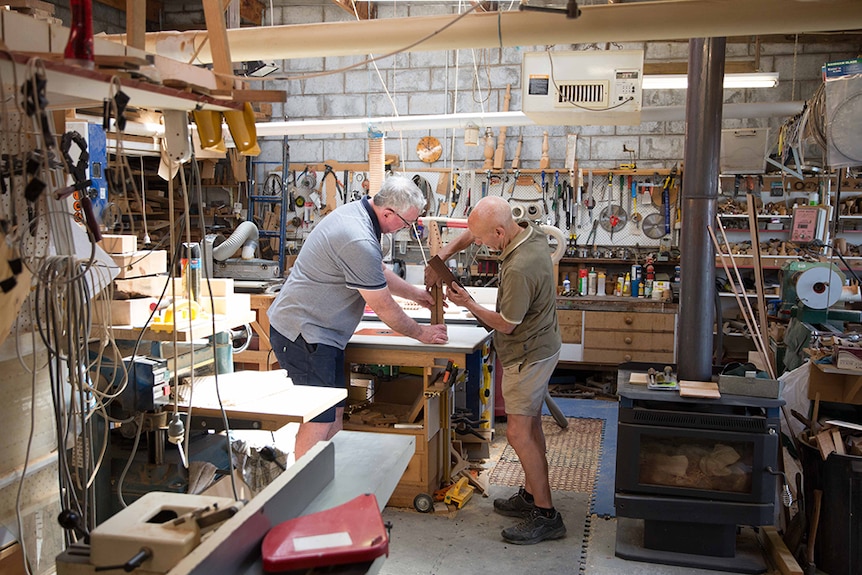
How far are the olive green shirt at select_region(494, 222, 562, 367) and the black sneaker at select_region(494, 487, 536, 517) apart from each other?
729 mm

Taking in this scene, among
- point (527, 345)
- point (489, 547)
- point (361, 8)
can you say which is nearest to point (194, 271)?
point (527, 345)

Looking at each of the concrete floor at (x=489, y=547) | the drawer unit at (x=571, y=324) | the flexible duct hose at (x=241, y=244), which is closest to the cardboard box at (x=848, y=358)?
the concrete floor at (x=489, y=547)

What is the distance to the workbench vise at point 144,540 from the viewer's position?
4.37ft

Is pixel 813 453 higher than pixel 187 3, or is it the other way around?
pixel 187 3

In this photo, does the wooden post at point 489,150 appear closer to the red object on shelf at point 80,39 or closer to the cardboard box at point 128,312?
the cardboard box at point 128,312

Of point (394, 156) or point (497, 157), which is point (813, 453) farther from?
point (394, 156)

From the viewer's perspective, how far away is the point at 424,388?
3.89m

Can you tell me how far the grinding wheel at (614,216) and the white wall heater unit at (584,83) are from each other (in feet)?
9.99

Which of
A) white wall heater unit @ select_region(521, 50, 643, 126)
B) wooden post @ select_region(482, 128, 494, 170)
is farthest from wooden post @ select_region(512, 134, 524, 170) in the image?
white wall heater unit @ select_region(521, 50, 643, 126)

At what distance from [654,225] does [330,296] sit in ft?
14.3

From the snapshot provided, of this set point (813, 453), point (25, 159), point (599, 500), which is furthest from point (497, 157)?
Answer: point (25, 159)

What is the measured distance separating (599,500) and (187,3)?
21.3 ft

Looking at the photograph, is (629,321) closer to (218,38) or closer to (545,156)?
(545,156)

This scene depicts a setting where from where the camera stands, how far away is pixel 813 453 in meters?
3.31
